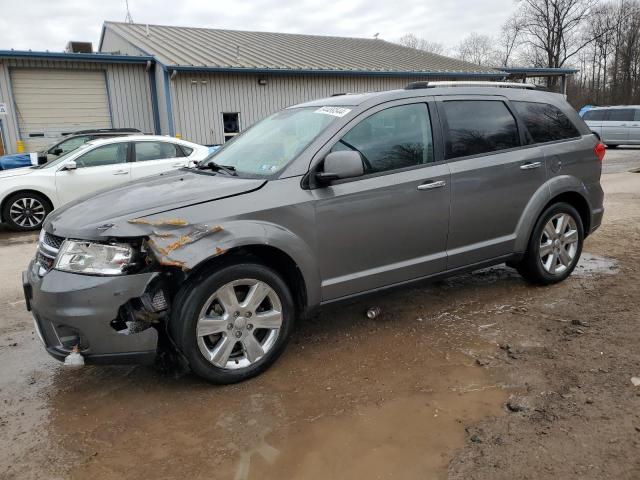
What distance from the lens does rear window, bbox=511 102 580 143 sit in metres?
4.63

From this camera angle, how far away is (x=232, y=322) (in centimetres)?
324

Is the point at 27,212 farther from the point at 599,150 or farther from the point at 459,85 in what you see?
the point at 599,150

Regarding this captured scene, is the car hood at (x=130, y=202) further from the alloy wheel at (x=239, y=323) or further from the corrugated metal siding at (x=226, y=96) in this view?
the corrugated metal siding at (x=226, y=96)

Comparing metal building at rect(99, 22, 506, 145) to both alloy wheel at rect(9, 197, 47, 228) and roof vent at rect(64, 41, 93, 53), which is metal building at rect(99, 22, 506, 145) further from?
alloy wheel at rect(9, 197, 47, 228)

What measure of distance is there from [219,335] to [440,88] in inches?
103

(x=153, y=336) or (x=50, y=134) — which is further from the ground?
(x=50, y=134)

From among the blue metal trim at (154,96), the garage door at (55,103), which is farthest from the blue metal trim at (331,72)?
the garage door at (55,103)

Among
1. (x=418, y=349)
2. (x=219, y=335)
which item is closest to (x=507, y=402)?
(x=418, y=349)

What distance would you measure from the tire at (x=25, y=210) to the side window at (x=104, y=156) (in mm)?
905

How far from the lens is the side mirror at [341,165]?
3.38 metres

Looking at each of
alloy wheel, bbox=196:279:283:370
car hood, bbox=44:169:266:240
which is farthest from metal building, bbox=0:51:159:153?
alloy wheel, bbox=196:279:283:370

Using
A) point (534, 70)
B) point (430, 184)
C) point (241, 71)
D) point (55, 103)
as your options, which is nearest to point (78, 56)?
point (55, 103)

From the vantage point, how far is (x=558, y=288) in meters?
4.91

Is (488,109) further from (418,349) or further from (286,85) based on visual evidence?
(286,85)
